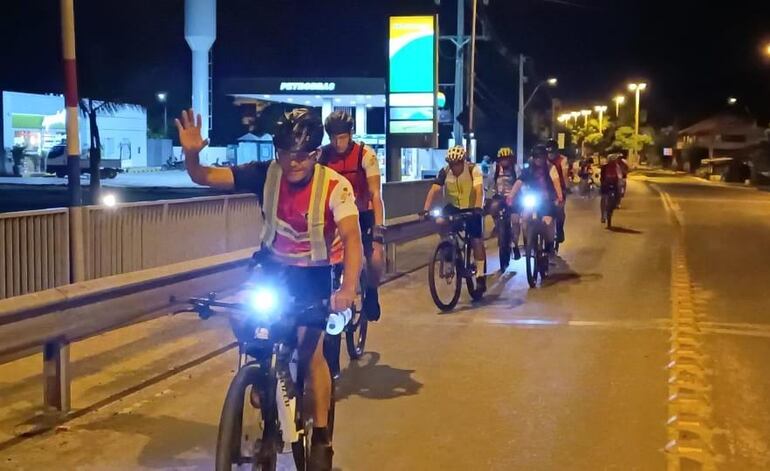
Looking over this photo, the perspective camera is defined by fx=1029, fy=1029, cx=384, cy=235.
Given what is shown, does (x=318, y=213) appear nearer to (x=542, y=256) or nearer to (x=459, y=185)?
(x=459, y=185)

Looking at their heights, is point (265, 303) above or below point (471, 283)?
above

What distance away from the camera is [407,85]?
2719cm

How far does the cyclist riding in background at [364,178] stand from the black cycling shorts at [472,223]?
364 centimetres

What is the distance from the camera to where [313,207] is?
4.99m

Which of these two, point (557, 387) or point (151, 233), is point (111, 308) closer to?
point (557, 387)

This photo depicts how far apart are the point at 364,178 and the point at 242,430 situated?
11.8 feet

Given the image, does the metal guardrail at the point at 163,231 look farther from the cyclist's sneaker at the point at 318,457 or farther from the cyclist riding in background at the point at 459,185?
the cyclist's sneaker at the point at 318,457

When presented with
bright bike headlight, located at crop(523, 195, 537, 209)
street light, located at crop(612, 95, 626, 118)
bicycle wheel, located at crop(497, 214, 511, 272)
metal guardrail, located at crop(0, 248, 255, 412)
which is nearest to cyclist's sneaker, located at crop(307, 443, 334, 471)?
metal guardrail, located at crop(0, 248, 255, 412)

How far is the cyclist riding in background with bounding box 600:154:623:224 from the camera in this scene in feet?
79.0

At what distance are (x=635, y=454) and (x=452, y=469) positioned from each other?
1.17m

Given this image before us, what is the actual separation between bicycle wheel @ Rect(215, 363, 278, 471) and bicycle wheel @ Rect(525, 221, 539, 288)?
8907 mm

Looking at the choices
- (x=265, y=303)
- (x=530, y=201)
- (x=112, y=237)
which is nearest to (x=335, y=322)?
(x=265, y=303)

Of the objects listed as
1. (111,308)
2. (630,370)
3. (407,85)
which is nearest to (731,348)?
(630,370)

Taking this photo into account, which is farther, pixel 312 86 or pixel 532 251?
pixel 312 86
